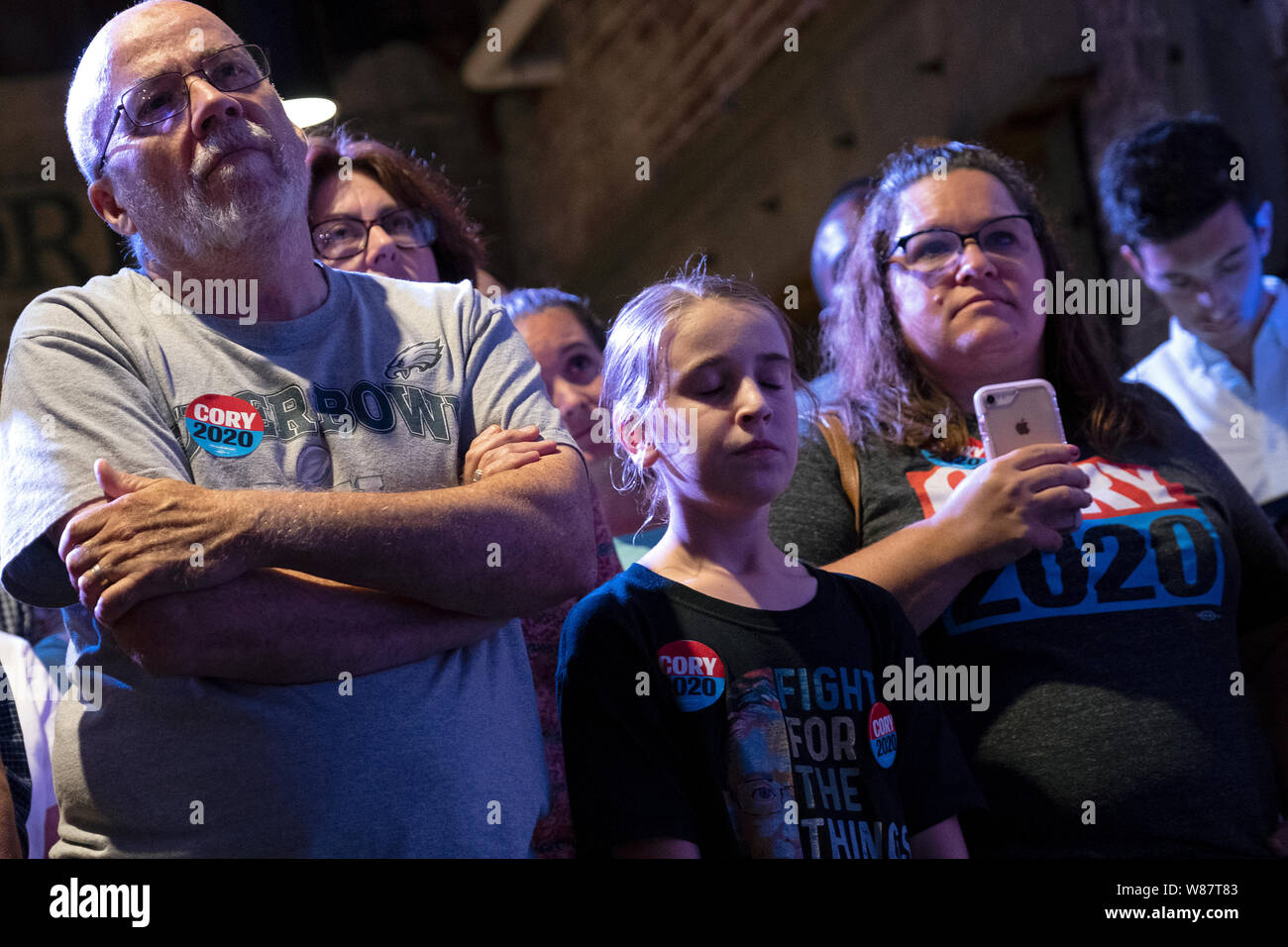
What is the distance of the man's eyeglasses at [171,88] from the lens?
1735 mm

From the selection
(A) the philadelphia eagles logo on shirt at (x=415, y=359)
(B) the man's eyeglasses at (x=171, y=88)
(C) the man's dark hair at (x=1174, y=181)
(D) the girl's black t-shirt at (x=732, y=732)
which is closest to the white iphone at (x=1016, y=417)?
(D) the girl's black t-shirt at (x=732, y=732)

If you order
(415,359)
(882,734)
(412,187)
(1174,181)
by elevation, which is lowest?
(882,734)

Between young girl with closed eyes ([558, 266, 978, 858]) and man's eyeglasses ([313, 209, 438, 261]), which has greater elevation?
man's eyeglasses ([313, 209, 438, 261])

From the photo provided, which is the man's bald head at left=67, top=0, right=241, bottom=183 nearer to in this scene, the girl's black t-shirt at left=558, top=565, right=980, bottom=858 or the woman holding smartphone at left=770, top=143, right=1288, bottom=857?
the girl's black t-shirt at left=558, top=565, right=980, bottom=858

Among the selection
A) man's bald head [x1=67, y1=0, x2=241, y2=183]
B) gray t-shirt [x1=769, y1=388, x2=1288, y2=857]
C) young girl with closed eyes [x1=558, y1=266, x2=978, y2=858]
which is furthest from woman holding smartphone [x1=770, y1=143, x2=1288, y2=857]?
man's bald head [x1=67, y1=0, x2=241, y2=183]

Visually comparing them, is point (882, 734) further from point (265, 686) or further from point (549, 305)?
point (549, 305)

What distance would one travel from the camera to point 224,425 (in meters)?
1.60

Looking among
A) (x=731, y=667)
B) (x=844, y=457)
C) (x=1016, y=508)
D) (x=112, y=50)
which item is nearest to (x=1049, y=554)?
(x=1016, y=508)

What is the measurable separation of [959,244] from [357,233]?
1.05 metres

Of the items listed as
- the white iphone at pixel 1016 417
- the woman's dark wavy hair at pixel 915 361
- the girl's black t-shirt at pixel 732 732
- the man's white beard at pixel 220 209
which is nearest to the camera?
the girl's black t-shirt at pixel 732 732

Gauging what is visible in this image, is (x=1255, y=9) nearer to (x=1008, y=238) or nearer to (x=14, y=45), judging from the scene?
(x=1008, y=238)

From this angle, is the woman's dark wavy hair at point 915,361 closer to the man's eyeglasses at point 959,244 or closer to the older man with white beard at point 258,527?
the man's eyeglasses at point 959,244

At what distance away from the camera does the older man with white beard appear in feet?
4.77
